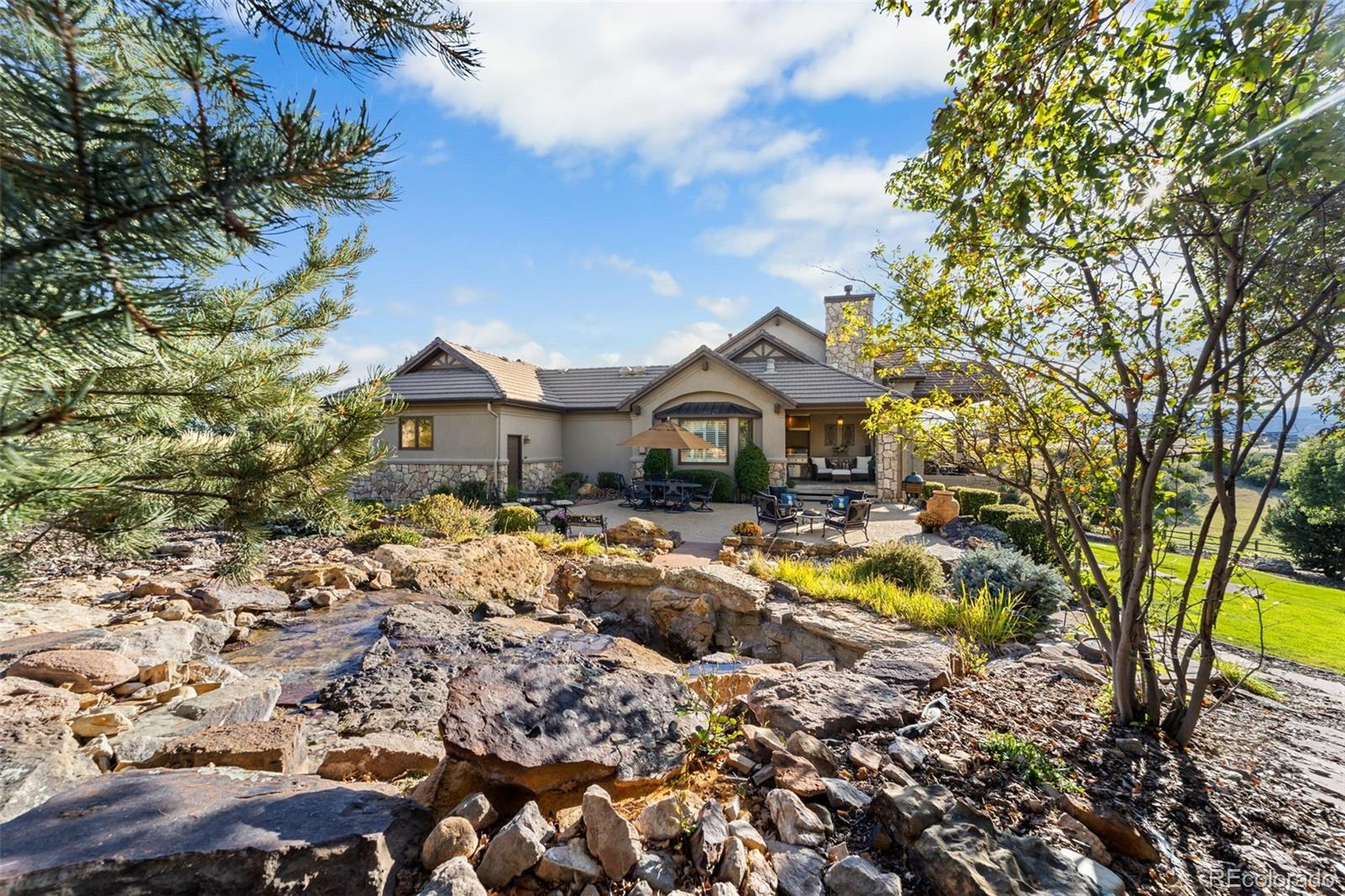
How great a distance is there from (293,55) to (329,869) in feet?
10.3

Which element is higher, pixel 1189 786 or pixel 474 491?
pixel 474 491

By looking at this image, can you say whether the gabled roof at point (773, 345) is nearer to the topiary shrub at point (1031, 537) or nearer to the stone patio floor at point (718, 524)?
the stone patio floor at point (718, 524)

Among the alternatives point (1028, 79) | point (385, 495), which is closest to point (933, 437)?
point (1028, 79)

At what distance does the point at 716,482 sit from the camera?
62.6ft

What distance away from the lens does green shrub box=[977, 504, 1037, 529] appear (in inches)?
485

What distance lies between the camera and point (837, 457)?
25297mm

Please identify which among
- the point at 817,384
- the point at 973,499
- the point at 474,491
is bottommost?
the point at 973,499

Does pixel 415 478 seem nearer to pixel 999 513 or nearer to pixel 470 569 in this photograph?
pixel 470 569

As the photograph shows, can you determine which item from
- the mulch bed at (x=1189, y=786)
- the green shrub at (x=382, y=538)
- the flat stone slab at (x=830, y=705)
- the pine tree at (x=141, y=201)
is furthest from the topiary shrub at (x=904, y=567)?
the green shrub at (x=382, y=538)

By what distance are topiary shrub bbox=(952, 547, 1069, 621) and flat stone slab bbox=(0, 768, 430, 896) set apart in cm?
664

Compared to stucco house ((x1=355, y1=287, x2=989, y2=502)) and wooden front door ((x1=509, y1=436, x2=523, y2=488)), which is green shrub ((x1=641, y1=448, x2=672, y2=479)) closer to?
stucco house ((x1=355, y1=287, x2=989, y2=502))

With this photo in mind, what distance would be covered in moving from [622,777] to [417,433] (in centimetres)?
1937

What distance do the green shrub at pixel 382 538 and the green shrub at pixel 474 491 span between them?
6473mm

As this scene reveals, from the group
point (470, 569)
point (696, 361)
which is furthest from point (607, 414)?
point (470, 569)
